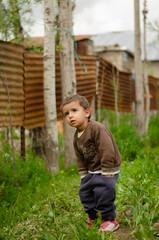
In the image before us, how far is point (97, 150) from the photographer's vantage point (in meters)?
2.85

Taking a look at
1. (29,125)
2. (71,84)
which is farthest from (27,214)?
(71,84)

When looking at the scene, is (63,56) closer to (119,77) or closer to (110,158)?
(110,158)

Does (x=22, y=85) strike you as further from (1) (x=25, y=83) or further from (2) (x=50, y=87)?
(2) (x=50, y=87)

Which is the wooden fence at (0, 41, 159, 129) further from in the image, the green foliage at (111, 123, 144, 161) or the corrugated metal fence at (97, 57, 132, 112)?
the green foliage at (111, 123, 144, 161)

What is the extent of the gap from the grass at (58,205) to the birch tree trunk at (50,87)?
28 centimetres

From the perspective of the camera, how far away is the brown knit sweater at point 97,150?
2738mm

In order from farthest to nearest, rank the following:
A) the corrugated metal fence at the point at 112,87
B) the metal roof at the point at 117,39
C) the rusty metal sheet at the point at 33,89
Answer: the metal roof at the point at 117,39, the corrugated metal fence at the point at 112,87, the rusty metal sheet at the point at 33,89

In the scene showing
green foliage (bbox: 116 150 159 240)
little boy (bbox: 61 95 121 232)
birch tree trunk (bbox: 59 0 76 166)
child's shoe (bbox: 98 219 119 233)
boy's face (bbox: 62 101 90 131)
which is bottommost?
child's shoe (bbox: 98 219 119 233)

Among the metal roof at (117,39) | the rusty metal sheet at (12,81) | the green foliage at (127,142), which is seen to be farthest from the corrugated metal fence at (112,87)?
the metal roof at (117,39)

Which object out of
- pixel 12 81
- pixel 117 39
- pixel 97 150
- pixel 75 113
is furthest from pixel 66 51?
pixel 117 39

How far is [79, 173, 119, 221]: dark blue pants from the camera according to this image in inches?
110

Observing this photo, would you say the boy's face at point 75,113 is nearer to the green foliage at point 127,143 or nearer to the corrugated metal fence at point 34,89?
the corrugated metal fence at point 34,89

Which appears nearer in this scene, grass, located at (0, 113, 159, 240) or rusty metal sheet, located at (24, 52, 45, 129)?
grass, located at (0, 113, 159, 240)

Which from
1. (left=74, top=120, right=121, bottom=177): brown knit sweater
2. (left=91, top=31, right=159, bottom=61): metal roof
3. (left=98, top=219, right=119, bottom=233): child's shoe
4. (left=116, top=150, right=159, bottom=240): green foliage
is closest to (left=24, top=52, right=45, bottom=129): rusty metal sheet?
(left=116, top=150, right=159, bottom=240): green foliage
